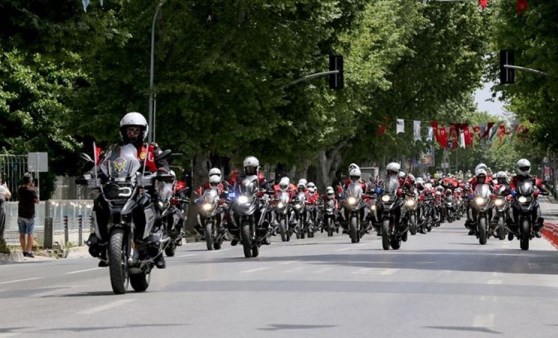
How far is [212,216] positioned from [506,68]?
72.8ft

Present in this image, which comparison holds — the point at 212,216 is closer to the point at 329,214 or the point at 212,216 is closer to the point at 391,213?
the point at 391,213

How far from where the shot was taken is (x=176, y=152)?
5362cm

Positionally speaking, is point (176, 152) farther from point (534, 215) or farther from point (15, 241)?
point (534, 215)

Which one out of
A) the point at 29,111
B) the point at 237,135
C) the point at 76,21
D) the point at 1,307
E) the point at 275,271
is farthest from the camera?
the point at 29,111

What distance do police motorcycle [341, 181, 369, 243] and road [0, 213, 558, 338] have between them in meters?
10.3

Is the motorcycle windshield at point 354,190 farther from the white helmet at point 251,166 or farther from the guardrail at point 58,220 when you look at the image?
the white helmet at point 251,166

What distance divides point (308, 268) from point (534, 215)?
11275mm

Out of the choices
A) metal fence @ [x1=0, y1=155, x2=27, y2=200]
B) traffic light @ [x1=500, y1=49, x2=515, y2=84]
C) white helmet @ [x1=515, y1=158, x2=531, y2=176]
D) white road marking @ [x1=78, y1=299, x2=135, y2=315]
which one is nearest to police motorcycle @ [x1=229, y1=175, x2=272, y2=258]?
white helmet @ [x1=515, y1=158, x2=531, y2=176]

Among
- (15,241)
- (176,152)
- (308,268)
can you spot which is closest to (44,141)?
(176,152)

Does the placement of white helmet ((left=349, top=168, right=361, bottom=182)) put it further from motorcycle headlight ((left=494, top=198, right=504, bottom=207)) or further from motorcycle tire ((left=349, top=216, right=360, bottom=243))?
motorcycle headlight ((left=494, top=198, right=504, bottom=207))

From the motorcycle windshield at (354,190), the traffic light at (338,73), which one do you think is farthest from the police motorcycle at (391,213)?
the traffic light at (338,73)

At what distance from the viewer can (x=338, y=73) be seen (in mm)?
55250

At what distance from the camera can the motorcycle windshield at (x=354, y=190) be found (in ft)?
130

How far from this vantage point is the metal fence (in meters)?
45.3
